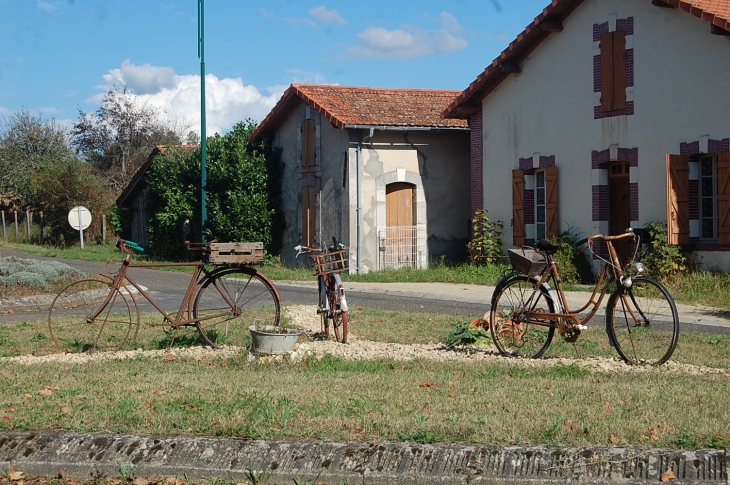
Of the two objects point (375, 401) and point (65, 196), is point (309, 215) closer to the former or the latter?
point (375, 401)

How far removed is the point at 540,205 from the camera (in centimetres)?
2012

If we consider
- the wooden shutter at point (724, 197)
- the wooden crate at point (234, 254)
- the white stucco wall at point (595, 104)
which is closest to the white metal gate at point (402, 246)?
the white stucco wall at point (595, 104)

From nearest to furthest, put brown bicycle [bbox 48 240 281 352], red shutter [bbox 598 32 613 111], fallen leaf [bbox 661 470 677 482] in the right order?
fallen leaf [bbox 661 470 677 482] → brown bicycle [bbox 48 240 281 352] → red shutter [bbox 598 32 613 111]

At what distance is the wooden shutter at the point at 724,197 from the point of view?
613 inches

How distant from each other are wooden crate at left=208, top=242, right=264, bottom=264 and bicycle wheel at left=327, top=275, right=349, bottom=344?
0.99 m

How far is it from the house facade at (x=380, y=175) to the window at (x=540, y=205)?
10.5 feet

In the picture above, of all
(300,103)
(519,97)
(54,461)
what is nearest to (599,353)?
(54,461)

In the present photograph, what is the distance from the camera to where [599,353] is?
8.42 m

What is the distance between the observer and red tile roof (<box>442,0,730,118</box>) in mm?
16000

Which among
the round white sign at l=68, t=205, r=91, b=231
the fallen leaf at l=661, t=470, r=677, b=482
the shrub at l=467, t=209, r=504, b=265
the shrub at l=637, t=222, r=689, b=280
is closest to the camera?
the fallen leaf at l=661, t=470, r=677, b=482

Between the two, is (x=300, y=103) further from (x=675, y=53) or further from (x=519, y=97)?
(x=675, y=53)

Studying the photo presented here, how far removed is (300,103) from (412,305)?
11408 mm

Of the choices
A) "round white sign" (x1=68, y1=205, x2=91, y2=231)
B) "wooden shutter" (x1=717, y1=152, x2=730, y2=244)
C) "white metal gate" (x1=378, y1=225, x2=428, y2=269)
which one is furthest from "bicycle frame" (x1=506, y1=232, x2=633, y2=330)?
"round white sign" (x1=68, y1=205, x2=91, y2=231)

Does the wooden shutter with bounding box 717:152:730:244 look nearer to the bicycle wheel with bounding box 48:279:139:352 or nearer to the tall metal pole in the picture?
the bicycle wheel with bounding box 48:279:139:352
